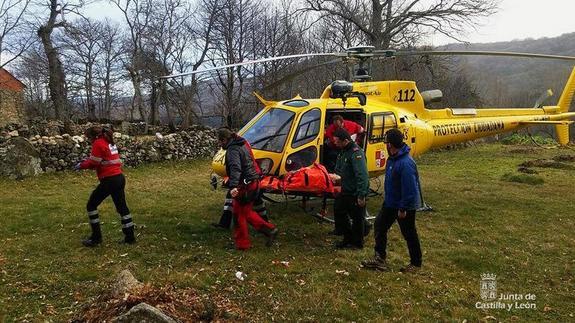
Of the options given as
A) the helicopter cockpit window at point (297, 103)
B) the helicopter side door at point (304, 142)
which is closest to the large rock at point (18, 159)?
the helicopter cockpit window at point (297, 103)

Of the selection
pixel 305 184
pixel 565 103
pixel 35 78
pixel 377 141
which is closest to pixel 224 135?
pixel 305 184

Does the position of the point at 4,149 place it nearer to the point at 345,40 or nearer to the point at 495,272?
the point at 495,272

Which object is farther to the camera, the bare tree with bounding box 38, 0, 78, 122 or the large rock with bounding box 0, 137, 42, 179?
the bare tree with bounding box 38, 0, 78, 122

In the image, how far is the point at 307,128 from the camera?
766cm

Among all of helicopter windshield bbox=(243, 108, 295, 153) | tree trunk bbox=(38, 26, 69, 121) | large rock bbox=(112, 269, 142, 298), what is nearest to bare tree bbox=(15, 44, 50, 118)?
tree trunk bbox=(38, 26, 69, 121)

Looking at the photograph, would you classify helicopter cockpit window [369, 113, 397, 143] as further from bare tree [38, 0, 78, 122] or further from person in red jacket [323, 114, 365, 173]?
bare tree [38, 0, 78, 122]

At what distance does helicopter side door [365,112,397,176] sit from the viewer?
8195 mm

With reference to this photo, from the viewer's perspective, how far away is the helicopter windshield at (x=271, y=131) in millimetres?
7527

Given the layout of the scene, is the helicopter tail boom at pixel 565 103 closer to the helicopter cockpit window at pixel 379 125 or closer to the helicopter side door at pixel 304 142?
the helicopter cockpit window at pixel 379 125

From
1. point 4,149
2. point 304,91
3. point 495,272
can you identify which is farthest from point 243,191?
point 304,91

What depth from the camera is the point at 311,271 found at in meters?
5.62

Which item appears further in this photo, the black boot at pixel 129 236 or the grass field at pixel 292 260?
the black boot at pixel 129 236

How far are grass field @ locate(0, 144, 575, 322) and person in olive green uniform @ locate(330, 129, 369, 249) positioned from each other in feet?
0.89

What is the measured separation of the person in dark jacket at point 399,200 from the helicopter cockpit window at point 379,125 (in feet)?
8.93
